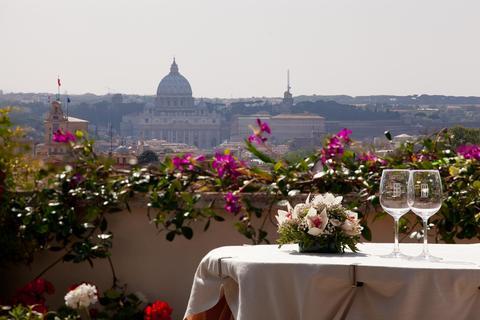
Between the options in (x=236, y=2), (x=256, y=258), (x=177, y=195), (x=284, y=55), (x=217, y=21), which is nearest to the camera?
(x=256, y=258)

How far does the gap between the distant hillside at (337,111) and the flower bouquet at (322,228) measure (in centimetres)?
528

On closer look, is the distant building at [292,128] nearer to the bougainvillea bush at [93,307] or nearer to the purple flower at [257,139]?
the purple flower at [257,139]

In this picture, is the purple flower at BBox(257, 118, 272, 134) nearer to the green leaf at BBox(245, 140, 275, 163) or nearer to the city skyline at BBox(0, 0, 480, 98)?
the green leaf at BBox(245, 140, 275, 163)

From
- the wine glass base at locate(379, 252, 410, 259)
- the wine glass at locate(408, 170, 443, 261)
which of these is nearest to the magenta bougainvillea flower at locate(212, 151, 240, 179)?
the wine glass base at locate(379, 252, 410, 259)

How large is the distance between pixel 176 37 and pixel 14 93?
38.7ft

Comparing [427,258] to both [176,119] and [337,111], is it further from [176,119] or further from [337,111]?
[176,119]

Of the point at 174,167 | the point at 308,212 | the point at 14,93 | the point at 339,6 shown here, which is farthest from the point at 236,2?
the point at 308,212

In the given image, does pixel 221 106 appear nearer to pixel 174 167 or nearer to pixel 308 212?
pixel 174 167

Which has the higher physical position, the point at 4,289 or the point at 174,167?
the point at 174,167

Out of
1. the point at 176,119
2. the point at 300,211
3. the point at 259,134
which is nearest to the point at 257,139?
the point at 259,134

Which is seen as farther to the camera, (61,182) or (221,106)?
(221,106)

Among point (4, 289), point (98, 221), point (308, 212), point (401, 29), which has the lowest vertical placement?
point (4, 289)

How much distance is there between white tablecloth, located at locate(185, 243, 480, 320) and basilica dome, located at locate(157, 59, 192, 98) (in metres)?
11.1

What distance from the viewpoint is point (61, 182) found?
14.5 feet
